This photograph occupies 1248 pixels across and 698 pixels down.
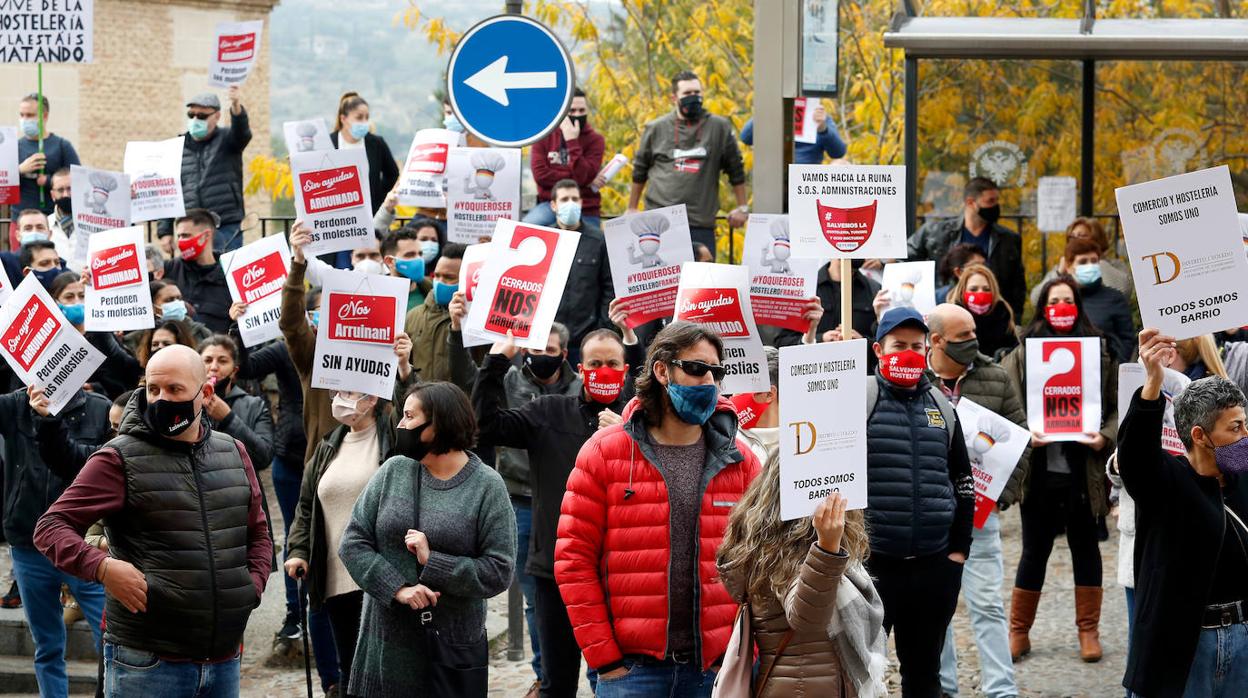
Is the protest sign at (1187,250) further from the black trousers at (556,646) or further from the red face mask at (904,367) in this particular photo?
the black trousers at (556,646)

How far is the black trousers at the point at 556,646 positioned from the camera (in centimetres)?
797

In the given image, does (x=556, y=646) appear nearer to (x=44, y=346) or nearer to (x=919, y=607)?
(x=919, y=607)

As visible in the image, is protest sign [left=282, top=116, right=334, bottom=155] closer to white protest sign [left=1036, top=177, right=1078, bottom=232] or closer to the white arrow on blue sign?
the white arrow on blue sign

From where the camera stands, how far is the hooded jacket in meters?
6.37

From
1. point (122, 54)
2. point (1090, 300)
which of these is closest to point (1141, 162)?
point (1090, 300)

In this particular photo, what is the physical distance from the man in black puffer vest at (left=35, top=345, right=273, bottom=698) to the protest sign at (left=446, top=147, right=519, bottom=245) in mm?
4977

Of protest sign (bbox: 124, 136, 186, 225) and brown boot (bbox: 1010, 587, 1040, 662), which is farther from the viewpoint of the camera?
protest sign (bbox: 124, 136, 186, 225)

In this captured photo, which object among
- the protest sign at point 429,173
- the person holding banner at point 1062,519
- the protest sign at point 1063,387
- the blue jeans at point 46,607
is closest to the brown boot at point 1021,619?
the person holding banner at point 1062,519

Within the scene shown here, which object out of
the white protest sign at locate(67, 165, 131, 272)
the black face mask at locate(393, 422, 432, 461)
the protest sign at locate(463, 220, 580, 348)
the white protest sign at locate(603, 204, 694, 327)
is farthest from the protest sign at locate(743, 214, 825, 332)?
the white protest sign at locate(67, 165, 131, 272)

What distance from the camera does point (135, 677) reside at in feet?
22.5

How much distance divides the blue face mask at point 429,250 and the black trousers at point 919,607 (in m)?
5.02

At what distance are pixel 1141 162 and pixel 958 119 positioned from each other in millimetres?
1546

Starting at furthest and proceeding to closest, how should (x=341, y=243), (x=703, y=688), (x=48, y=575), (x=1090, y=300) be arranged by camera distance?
(x=1090, y=300), (x=341, y=243), (x=48, y=575), (x=703, y=688)

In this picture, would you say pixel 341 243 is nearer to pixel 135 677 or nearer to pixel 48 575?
pixel 48 575
